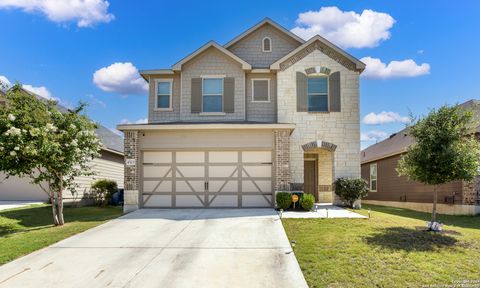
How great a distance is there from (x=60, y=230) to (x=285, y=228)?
7120mm

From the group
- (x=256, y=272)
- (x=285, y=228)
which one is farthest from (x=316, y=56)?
(x=256, y=272)

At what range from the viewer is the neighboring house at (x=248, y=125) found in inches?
608

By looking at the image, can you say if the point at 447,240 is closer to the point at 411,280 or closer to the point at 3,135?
the point at 411,280

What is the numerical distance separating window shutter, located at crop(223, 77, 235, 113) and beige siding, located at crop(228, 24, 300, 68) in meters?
1.94

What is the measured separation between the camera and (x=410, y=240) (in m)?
9.37

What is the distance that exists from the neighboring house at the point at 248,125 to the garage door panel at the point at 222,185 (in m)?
0.04

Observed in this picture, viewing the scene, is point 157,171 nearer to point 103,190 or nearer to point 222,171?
point 222,171

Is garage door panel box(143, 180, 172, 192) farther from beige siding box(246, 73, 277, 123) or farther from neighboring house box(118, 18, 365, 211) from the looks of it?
beige siding box(246, 73, 277, 123)

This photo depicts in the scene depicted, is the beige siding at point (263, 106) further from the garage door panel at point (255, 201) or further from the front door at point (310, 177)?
the garage door panel at point (255, 201)

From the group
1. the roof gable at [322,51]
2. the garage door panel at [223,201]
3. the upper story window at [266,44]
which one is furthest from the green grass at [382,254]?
the upper story window at [266,44]

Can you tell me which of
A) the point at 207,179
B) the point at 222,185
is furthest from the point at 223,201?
the point at 207,179

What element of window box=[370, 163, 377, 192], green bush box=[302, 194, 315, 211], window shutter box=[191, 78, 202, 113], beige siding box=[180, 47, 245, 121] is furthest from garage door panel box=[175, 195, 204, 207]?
window box=[370, 163, 377, 192]

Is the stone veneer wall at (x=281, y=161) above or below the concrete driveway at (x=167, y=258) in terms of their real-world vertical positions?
above

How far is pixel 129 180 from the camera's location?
15266 millimetres
